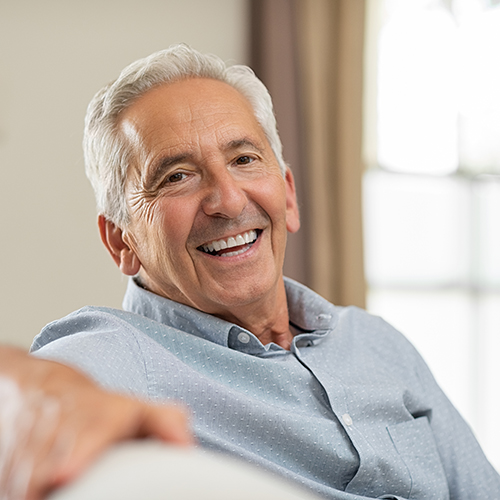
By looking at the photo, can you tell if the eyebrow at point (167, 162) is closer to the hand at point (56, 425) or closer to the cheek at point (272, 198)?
the cheek at point (272, 198)

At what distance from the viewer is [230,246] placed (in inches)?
54.9

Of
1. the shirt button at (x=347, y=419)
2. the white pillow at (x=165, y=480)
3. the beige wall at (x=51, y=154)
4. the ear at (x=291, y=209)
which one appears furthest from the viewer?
the beige wall at (x=51, y=154)

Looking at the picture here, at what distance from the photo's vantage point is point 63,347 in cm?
93

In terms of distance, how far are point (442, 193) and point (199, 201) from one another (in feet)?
7.70

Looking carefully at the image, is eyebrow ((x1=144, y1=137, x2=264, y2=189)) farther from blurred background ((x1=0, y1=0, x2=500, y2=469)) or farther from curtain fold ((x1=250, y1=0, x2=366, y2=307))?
curtain fold ((x1=250, y1=0, x2=366, y2=307))

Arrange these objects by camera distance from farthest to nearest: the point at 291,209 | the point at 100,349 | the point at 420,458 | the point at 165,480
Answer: the point at 291,209
the point at 420,458
the point at 100,349
the point at 165,480

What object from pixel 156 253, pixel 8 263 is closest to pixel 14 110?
pixel 8 263

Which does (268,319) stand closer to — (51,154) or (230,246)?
(230,246)

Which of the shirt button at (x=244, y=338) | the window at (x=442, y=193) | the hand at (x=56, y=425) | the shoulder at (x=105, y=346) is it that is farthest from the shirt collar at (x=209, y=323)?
the window at (x=442, y=193)

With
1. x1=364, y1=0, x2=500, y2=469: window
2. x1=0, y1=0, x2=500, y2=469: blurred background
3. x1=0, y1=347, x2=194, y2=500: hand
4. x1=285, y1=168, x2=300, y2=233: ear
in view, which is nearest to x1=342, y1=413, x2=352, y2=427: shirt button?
x1=285, y1=168, x2=300, y2=233: ear

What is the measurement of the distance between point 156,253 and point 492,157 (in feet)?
8.50

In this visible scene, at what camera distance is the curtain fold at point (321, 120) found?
9.34ft

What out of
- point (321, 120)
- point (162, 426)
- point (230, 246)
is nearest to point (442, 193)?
point (321, 120)

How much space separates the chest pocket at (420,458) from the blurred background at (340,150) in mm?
1439
